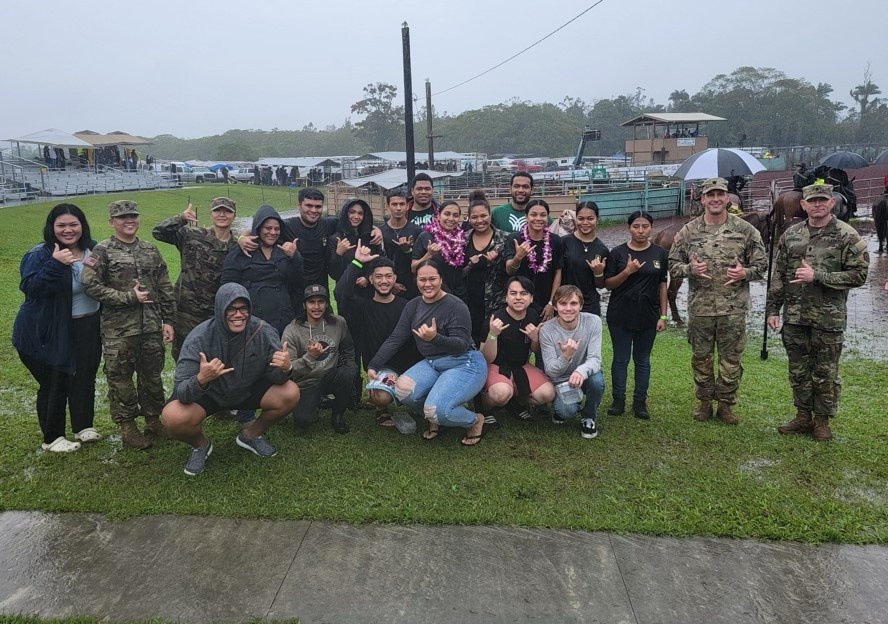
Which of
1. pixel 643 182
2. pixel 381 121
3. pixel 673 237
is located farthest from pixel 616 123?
pixel 673 237

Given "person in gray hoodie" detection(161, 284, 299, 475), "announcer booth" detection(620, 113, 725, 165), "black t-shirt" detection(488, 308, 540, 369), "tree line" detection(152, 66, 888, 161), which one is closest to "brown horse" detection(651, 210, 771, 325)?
"black t-shirt" detection(488, 308, 540, 369)

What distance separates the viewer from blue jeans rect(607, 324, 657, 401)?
5066mm

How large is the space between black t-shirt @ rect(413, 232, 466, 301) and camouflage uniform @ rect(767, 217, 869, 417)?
230cm

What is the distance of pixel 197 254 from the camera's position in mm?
4902

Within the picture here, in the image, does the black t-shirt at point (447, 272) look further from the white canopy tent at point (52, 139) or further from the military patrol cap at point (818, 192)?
the white canopy tent at point (52, 139)

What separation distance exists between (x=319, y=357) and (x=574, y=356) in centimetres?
185

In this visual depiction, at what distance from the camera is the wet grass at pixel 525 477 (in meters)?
3.67

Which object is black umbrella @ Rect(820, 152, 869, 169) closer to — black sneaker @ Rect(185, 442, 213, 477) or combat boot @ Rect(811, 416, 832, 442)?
combat boot @ Rect(811, 416, 832, 442)

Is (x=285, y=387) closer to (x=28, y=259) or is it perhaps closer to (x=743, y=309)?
(x=28, y=259)

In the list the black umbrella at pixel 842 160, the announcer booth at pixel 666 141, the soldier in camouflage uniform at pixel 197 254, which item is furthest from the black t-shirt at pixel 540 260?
the announcer booth at pixel 666 141

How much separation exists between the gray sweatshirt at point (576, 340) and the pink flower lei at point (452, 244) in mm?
839

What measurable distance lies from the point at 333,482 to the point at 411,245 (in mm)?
2053

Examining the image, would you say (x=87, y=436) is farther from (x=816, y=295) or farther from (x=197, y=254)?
(x=816, y=295)

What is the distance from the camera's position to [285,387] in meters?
4.28
